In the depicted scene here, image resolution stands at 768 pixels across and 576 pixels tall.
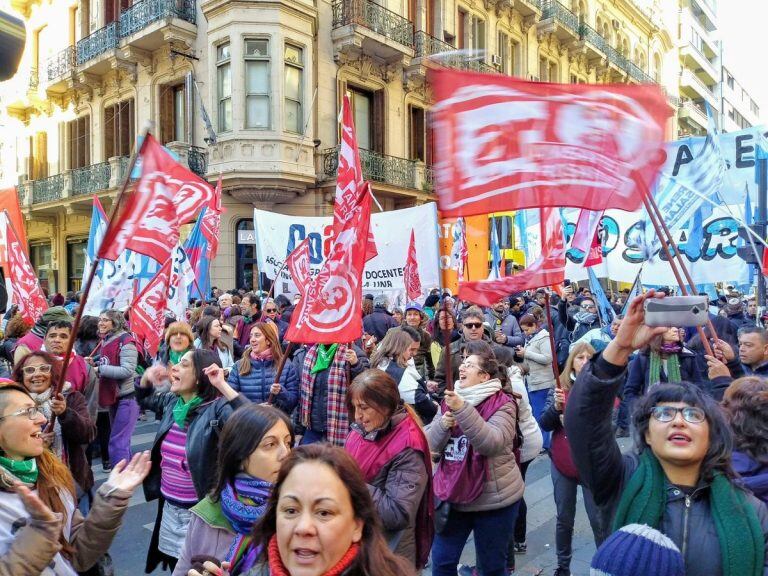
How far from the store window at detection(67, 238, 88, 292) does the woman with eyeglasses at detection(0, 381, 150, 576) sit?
2173 centimetres

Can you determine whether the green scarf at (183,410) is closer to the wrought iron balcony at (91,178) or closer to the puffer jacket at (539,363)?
the puffer jacket at (539,363)


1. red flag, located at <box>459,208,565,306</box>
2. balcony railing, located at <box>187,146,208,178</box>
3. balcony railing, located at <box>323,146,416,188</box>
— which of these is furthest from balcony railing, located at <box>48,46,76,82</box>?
red flag, located at <box>459,208,565,306</box>

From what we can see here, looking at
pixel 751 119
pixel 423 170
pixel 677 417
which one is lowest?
pixel 677 417

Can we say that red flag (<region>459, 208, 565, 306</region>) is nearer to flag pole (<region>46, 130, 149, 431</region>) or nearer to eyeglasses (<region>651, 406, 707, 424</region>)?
eyeglasses (<region>651, 406, 707, 424</region>)

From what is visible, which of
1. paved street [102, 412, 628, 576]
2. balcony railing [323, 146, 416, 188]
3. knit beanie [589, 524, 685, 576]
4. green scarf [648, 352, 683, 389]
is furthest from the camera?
balcony railing [323, 146, 416, 188]

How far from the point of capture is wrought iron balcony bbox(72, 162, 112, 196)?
774 inches

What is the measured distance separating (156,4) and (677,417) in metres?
19.0

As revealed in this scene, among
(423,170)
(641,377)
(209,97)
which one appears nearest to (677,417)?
(641,377)

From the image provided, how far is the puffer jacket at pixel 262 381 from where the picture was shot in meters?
5.03

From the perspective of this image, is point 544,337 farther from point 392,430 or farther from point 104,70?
point 104,70

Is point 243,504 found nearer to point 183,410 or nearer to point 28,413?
point 28,413

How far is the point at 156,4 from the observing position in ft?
56.6

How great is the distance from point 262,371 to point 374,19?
15698 mm

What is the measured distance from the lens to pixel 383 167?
61.5ft
